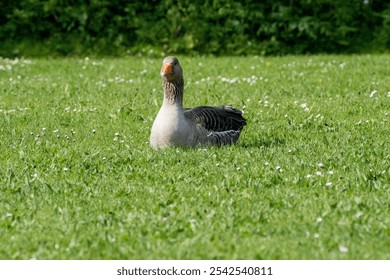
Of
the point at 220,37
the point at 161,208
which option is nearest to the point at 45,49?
the point at 220,37

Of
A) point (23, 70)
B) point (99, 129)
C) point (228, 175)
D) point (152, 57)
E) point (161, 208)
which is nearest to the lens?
point (161, 208)

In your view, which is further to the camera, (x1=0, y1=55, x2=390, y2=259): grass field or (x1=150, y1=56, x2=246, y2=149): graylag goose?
(x1=150, y1=56, x2=246, y2=149): graylag goose

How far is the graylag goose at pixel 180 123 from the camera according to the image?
8250 millimetres

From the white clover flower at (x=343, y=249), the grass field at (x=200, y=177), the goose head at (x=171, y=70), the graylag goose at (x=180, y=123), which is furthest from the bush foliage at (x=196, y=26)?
the white clover flower at (x=343, y=249)

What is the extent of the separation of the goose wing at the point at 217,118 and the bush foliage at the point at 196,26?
390 inches

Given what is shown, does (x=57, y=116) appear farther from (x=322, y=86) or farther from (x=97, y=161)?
(x=322, y=86)

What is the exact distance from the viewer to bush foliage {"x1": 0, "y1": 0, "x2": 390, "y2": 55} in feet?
62.1

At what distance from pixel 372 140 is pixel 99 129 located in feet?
10.8

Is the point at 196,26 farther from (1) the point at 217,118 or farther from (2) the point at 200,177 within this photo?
(2) the point at 200,177

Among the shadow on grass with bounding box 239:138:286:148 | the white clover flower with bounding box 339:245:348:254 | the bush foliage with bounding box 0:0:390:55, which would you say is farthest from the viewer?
the bush foliage with bounding box 0:0:390:55

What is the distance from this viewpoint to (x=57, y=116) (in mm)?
10664

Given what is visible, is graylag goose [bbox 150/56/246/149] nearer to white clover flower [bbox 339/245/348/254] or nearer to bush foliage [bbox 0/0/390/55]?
white clover flower [bbox 339/245/348/254]

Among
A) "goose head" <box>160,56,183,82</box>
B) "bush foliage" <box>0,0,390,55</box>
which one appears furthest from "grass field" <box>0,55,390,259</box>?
"bush foliage" <box>0,0,390,55</box>

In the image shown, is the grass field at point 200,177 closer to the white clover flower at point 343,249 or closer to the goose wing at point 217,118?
the white clover flower at point 343,249
